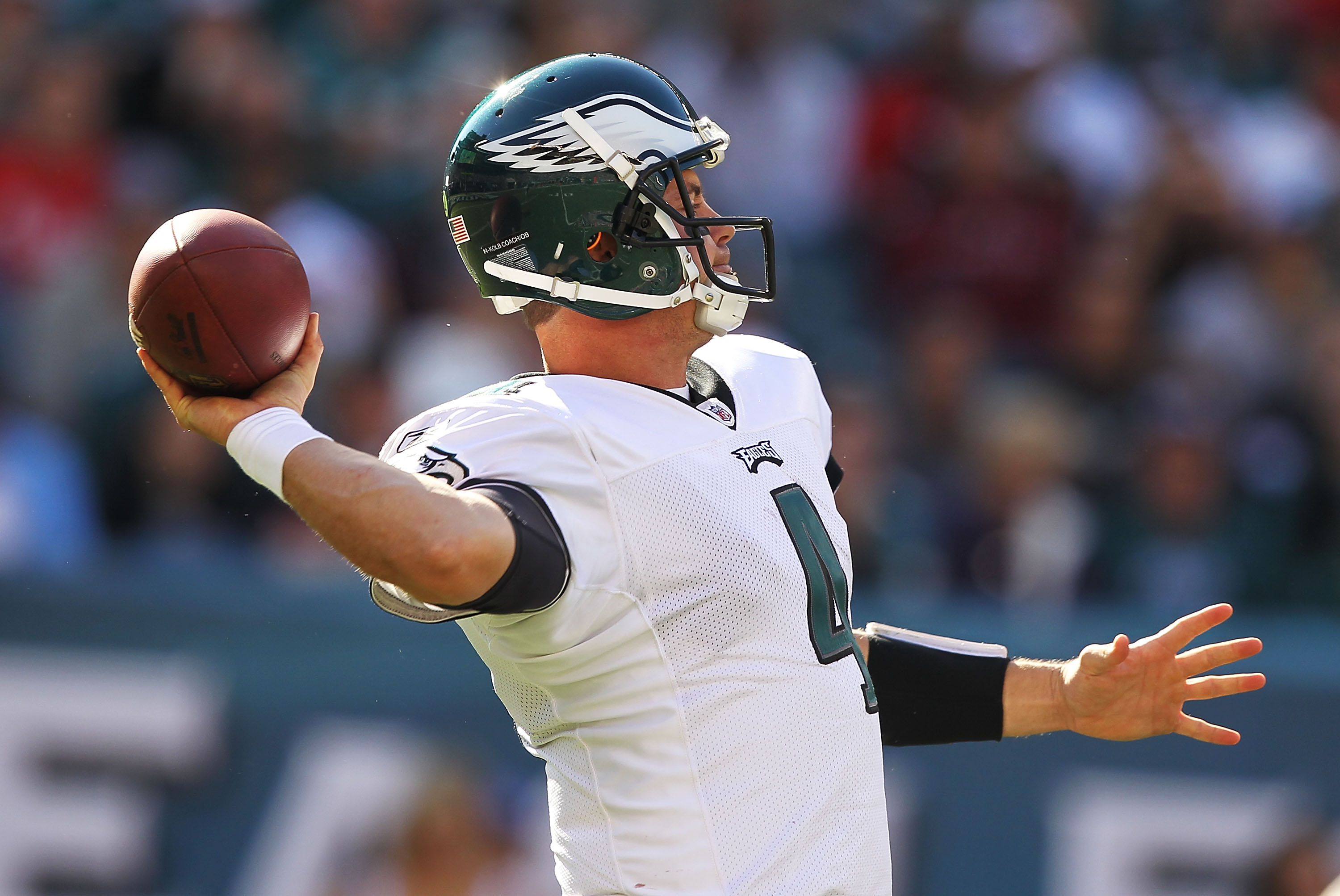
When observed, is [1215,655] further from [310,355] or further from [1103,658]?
[310,355]

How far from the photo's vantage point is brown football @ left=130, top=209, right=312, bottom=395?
8.70 ft

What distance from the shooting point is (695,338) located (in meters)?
3.03

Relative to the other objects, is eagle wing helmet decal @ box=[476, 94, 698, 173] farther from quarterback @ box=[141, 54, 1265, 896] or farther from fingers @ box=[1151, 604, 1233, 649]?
fingers @ box=[1151, 604, 1233, 649]

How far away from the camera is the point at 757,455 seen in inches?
115

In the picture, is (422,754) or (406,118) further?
(406,118)

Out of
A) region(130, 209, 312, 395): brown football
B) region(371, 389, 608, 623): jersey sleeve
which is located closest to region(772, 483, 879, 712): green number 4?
region(371, 389, 608, 623): jersey sleeve

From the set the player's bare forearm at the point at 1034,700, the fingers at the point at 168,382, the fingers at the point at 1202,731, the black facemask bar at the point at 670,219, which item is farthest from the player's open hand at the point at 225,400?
the fingers at the point at 1202,731

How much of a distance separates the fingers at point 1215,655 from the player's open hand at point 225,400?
167 cm

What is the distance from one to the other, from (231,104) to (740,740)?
6038 millimetres

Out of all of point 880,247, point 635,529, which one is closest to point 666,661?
point 635,529

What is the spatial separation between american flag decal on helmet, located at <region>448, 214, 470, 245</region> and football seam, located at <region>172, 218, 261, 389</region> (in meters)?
0.42

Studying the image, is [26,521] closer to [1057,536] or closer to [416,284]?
[416,284]

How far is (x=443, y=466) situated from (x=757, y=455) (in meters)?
0.61

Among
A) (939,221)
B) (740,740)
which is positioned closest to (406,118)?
(939,221)
